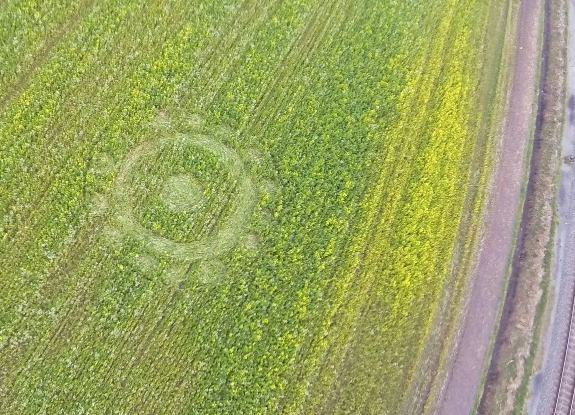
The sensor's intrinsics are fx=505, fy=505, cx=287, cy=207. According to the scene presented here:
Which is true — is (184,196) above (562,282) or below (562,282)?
above

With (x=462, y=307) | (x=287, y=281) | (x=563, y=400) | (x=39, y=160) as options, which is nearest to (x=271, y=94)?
(x=287, y=281)

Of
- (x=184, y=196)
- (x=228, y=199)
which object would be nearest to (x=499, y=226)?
(x=228, y=199)

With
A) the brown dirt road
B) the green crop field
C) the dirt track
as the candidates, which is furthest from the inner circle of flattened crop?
the dirt track

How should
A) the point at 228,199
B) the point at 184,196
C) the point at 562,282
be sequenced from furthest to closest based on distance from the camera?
the point at 562,282 → the point at 228,199 → the point at 184,196

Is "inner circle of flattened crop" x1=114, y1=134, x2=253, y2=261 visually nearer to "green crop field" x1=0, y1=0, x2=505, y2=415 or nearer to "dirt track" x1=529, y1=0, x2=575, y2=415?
"green crop field" x1=0, y1=0, x2=505, y2=415

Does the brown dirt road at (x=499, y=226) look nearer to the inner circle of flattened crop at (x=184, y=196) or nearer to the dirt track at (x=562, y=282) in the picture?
the dirt track at (x=562, y=282)

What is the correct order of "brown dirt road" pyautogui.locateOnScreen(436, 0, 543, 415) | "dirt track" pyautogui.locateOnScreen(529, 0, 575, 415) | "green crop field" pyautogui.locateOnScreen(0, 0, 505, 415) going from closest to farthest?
"green crop field" pyautogui.locateOnScreen(0, 0, 505, 415) < "brown dirt road" pyautogui.locateOnScreen(436, 0, 543, 415) < "dirt track" pyautogui.locateOnScreen(529, 0, 575, 415)

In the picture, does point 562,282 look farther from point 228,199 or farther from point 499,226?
point 228,199

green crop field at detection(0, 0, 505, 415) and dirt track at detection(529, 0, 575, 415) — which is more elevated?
green crop field at detection(0, 0, 505, 415)
